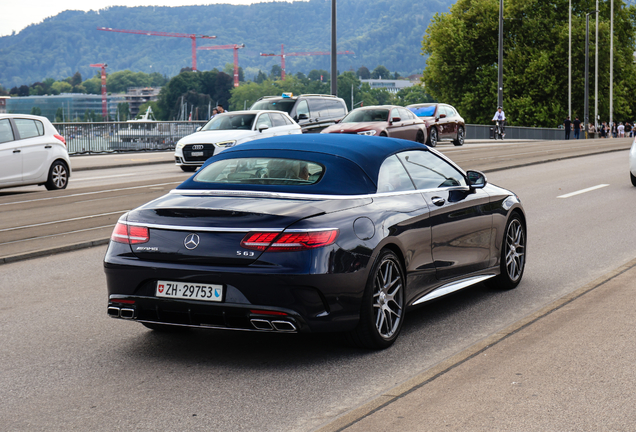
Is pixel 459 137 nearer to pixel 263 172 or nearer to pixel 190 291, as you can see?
pixel 263 172

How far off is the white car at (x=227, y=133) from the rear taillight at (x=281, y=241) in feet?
54.8

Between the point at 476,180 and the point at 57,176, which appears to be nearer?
the point at 476,180

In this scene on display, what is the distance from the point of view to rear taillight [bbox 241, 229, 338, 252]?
4.89 m

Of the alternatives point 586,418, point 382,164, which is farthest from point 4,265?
point 586,418

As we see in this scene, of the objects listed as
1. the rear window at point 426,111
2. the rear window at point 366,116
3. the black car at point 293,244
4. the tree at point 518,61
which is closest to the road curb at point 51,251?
the black car at point 293,244

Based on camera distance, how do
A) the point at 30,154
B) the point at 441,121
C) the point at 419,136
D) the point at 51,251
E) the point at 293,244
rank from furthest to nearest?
the point at 441,121 < the point at 419,136 < the point at 30,154 < the point at 51,251 < the point at 293,244

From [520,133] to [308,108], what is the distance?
34885 millimetres

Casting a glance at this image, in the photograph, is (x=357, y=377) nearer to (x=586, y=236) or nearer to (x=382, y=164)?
(x=382, y=164)

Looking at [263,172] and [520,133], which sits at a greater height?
[263,172]

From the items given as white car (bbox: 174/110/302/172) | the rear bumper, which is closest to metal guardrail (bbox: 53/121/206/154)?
white car (bbox: 174/110/302/172)

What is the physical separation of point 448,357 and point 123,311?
2.00 m

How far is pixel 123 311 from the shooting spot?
17.2ft

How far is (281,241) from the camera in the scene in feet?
16.1

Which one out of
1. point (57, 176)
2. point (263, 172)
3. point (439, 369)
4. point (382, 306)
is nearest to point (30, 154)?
point (57, 176)
